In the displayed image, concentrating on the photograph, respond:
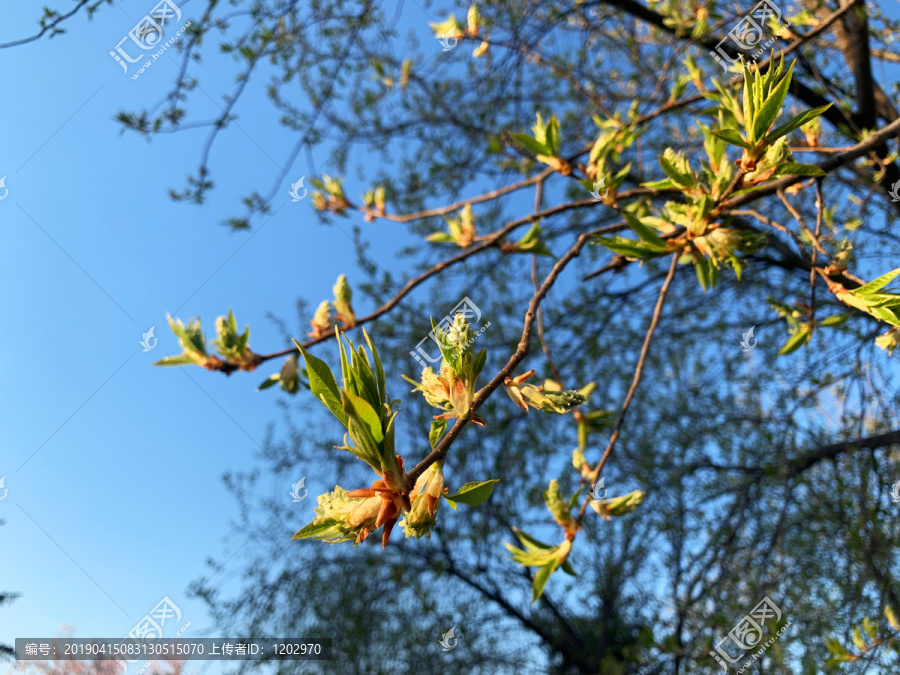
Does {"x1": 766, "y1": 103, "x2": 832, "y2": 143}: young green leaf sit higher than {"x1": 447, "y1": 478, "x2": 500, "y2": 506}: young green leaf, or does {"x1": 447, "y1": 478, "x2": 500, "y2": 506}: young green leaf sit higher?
{"x1": 766, "y1": 103, "x2": 832, "y2": 143}: young green leaf

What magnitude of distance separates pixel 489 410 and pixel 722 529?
124cm

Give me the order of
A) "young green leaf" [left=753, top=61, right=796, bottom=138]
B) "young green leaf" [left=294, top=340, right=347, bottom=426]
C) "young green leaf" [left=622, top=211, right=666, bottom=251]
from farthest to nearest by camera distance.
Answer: "young green leaf" [left=622, top=211, right=666, bottom=251] < "young green leaf" [left=753, top=61, right=796, bottom=138] < "young green leaf" [left=294, top=340, right=347, bottom=426]

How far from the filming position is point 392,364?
373cm

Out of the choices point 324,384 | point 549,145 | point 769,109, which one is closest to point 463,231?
point 549,145

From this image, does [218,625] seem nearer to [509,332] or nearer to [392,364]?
[392,364]

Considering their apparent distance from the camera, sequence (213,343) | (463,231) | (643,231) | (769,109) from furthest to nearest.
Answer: (463,231)
(213,343)
(643,231)
(769,109)

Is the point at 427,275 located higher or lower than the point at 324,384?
higher

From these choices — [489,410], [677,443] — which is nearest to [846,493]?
[677,443]

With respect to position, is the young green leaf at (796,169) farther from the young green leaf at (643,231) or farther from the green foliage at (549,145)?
the green foliage at (549,145)

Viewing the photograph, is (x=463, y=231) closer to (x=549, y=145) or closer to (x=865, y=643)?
(x=549, y=145)

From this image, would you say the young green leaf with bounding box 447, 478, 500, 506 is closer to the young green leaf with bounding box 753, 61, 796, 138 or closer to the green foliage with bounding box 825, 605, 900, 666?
the young green leaf with bounding box 753, 61, 796, 138

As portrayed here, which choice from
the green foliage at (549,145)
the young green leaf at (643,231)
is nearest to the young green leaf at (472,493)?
the young green leaf at (643,231)

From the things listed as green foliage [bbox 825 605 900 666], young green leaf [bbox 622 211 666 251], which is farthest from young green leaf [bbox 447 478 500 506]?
green foliage [bbox 825 605 900 666]

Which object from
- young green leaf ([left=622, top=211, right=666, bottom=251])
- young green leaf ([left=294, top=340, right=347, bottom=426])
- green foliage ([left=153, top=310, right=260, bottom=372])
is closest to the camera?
young green leaf ([left=294, top=340, right=347, bottom=426])
